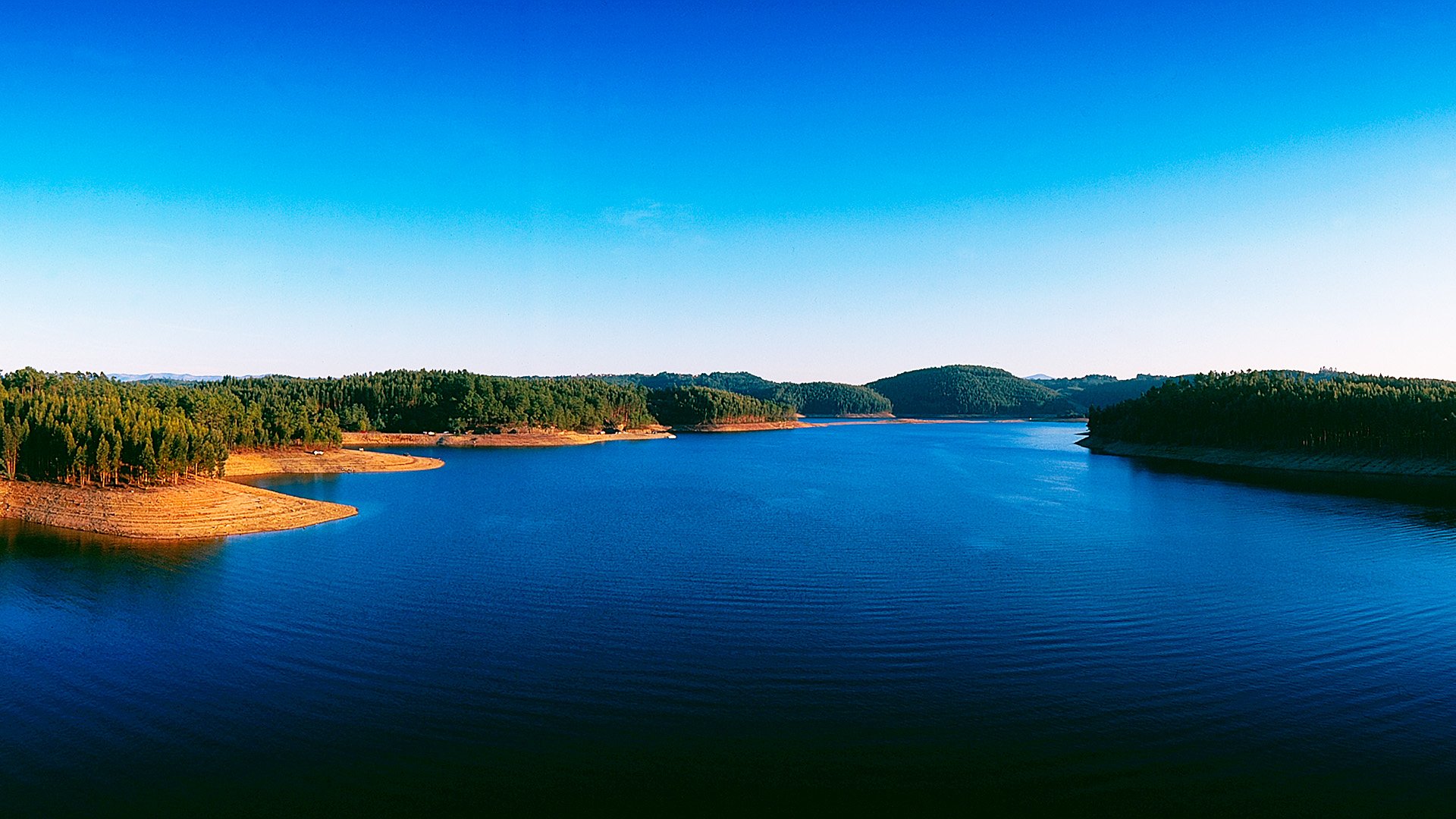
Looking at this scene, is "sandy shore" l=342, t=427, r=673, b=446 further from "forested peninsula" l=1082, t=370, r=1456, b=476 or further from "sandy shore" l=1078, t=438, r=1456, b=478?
"sandy shore" l=1078, t=438, r=1456, b=478

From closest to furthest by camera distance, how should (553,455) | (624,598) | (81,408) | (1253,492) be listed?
(624,598)
(81,408)
(1253,492)
(553,455)

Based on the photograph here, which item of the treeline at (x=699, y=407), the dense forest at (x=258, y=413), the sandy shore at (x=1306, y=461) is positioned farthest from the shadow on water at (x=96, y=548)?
the treeline at (x=699, y=407)

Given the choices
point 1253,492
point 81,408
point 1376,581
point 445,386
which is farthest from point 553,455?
point 1376,581

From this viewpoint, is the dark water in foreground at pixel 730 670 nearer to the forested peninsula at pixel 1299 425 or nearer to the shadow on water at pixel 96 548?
the shadow on water at pixel 96 548

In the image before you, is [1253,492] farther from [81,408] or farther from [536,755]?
[81,408]

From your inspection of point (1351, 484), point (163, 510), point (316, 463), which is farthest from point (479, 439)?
point (1351, 484)

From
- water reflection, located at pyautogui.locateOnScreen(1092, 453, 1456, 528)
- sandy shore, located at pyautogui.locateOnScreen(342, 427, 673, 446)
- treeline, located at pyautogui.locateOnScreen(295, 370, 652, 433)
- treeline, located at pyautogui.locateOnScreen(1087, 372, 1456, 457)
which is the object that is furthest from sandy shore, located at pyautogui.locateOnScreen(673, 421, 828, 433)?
water reflection, located at pyautogui.locateOnScreen(1092, 453, 1456, 528)

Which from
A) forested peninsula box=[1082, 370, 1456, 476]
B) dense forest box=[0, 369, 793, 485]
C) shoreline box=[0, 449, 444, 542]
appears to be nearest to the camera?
shoreline box=[0, 449, 444, 542]
